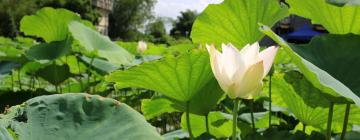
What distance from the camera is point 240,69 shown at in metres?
0.73

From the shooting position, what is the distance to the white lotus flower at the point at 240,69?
2.36 ft

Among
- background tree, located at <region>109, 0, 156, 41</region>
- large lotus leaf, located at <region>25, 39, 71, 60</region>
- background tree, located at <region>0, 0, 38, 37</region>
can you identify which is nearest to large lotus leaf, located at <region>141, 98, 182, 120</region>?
large lotus leaf, located at <region>25, 39, 71, 60</region>

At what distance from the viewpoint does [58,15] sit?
2223 mm

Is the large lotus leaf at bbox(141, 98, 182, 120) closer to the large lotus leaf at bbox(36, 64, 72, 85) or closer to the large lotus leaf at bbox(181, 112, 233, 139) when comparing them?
the large lotus leaf at bbox(181, 112, 233, 139)

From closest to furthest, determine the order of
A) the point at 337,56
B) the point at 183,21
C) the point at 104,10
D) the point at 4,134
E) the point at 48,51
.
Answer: the point at 4,134 → the point at 337,56 → the point at 48,51 → the point at 104,10 → the point at 183,21

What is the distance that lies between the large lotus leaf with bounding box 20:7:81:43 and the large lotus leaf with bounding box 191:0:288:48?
45.6 inches

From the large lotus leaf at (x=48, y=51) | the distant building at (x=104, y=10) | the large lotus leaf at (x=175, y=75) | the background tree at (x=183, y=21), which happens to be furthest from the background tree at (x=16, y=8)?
the background tree at (x=183, y=21)

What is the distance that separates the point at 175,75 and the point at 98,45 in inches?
50.1

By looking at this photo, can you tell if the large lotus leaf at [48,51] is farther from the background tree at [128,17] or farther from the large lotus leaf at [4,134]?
the background tree at [128,17]

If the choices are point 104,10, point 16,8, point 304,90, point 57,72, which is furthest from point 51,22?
point 104,10

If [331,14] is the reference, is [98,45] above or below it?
below

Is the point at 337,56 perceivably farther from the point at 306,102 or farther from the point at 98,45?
the point at 98,45

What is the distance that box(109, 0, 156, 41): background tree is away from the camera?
4012 centimetres

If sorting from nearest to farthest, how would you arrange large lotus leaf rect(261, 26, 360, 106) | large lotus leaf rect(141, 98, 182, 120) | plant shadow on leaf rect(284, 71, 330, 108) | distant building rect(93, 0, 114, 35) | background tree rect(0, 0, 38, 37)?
large lotus leaf rect(261, 26, 360, 106), plant shadow on leaf rect(284, 71, 330, 108), large lotus leaf rect(141, 98, 182, 120), background tree rect(0, 0, 38, 37), distant building rect(93, 0, 114, 35)
